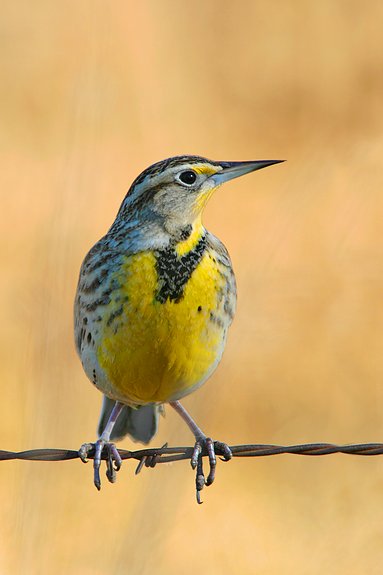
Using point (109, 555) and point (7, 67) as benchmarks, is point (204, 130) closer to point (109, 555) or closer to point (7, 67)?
point (7, 67)

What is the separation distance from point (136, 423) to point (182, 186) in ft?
3.37

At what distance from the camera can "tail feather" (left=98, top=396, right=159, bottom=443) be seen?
4703 mm

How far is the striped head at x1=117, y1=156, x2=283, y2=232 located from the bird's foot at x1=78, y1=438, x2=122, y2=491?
2.51ft

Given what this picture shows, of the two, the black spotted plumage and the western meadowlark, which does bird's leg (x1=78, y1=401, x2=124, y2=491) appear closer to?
the western meadowlark

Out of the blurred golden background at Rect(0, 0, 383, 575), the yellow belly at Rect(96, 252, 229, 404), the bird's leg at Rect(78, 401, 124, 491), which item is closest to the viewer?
the yellow belly at Rect(96, 252, 229, 404)

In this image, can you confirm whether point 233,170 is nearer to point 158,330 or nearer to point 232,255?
point 158,330

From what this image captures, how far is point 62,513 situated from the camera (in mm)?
5863

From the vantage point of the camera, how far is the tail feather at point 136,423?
4.70 meters

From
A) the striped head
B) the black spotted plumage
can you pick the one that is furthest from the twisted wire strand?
the striped head

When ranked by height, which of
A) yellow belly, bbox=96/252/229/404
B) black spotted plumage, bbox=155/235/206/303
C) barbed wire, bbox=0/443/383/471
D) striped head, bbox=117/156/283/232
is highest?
striped head, bbox=117/156/283/232

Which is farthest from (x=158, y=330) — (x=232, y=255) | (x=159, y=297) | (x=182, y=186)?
(x=232, y=255)

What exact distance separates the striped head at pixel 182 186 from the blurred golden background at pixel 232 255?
0.49 metres

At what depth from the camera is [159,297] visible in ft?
12.8

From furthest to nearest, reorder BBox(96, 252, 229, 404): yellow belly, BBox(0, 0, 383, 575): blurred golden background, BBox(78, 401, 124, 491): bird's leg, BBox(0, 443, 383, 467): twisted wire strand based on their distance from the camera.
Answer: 1. BBox(0, 0, 383, 575): blurred golden background
2. BBox(78, 401, 124, 491): bird's leg
3. BBox(96, 252, 229, 404): yellow belly
4. BBox(0, 443, 383, 467): twisted wire strand
